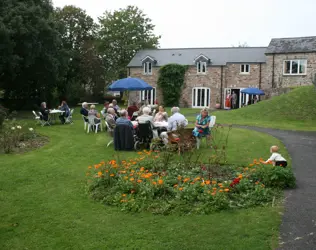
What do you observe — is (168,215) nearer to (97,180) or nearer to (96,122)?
(97,180)

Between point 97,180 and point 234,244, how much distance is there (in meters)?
3.50

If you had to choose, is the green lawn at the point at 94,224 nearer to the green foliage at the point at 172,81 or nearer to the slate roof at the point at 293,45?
the green foliage at the point at 172,81

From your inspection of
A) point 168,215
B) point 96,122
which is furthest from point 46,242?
point 96,122

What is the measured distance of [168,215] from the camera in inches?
243

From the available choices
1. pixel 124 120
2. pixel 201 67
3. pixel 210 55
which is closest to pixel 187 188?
pixel 124 120

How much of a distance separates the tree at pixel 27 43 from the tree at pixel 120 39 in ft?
64.6

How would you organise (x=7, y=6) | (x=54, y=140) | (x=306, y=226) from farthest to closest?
(x=7, y=6), (x=54, y=140), (x=306, y=226)

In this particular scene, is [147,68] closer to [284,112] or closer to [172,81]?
[172,81]

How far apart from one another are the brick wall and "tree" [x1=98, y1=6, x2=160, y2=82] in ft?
71.9

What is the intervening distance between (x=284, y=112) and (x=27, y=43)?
18423mm

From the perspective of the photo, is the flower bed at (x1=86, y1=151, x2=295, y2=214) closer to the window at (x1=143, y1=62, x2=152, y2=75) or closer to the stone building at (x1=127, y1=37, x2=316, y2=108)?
the stone building at (x1=127, y1=37, x2=316, y2=108)

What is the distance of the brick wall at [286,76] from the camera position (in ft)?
114

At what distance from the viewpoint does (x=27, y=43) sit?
85.9 feet

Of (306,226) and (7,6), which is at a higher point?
(7,6)
